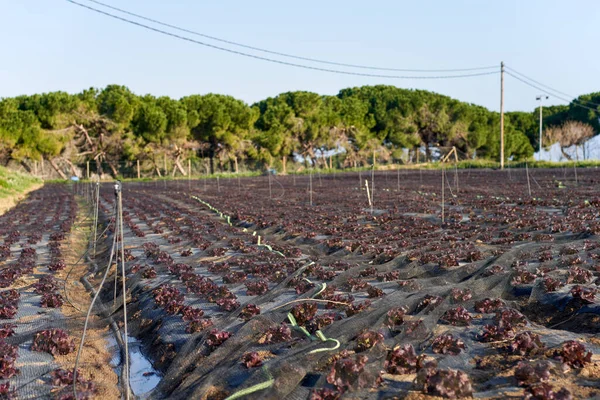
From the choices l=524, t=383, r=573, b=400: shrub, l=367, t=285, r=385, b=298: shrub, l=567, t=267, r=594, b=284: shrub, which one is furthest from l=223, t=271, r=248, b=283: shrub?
l=524, t=383, r=573, b=400: shrub

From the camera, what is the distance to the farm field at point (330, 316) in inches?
172

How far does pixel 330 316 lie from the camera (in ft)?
18.9

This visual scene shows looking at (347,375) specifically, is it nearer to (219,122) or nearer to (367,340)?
(367,340)

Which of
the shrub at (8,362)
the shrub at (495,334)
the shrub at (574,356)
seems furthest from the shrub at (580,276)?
the shrub at (8,362)

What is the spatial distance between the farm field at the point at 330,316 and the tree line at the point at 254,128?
150ft

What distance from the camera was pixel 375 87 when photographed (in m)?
84.0

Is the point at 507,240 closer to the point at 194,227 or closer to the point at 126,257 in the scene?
the point at 126,257

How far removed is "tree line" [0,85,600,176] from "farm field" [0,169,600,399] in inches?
1800

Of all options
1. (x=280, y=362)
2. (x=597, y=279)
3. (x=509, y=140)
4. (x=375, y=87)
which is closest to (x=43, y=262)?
(x=280, y=362)

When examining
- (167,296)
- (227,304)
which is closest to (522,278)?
(227,304)

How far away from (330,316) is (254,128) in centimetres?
6141

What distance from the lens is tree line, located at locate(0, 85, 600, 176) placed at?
180ft

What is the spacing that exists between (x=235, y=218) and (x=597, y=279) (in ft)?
38.1

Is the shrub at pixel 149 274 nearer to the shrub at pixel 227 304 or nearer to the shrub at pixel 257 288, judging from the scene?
the shrub at pixel 257 288
